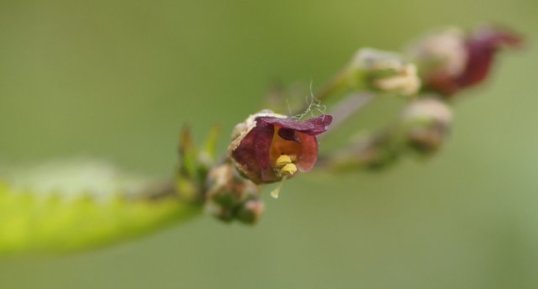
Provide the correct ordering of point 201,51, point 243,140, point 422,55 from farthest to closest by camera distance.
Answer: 1. point 201,51
2. point 422,55
3. point 243,140

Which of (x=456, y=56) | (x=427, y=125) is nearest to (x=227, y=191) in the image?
(x=427, y=125)

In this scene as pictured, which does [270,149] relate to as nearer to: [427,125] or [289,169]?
[289,169]

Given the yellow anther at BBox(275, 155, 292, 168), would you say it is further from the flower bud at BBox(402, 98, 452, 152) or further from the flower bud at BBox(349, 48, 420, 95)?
the flower bud at BBox(402, 98, 452, 152)

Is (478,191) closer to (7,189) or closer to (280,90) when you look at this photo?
(280,90)

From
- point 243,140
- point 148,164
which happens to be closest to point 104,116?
point 148,164

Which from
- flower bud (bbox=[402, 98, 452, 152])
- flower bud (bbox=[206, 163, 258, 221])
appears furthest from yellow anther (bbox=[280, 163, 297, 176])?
flower bud (bbox=[402, 98, 452, 152])

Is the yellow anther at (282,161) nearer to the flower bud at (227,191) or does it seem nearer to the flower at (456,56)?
the flower bud at (227,191)
